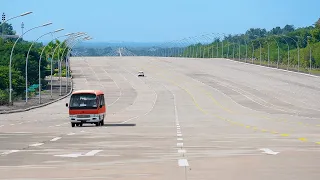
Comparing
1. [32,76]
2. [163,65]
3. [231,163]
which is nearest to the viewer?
[231,163]

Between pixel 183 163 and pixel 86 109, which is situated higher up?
pixel 183 163

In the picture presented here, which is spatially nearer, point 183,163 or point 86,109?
point 183,163

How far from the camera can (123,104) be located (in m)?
103

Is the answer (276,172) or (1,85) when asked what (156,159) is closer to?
(276,172)

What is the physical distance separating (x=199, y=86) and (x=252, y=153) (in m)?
115

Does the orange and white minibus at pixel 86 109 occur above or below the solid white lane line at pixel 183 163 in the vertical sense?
below

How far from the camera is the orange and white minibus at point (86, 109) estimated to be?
52.9 meters

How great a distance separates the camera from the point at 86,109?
2105 inches

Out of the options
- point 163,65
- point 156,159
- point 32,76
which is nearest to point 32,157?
point 156,159

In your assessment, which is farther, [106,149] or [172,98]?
[172,98]

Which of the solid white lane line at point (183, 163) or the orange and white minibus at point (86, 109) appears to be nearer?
the solid white lane line at point (183, 163)

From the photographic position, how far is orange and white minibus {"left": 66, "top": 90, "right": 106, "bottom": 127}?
52875 mm

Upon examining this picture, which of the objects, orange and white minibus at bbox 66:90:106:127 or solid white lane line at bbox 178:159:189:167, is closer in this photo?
solid white lane line at bbox 178:159:189:167

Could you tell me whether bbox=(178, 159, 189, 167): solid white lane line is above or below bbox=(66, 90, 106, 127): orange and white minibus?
above
